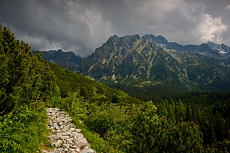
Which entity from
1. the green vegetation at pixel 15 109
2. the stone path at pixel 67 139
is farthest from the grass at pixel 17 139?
the stone path at pixel 67 139

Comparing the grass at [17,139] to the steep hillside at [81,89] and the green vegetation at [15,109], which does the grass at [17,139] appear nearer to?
the green vegetation at [15,109]

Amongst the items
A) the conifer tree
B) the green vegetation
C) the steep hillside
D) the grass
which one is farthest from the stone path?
the steep hillside

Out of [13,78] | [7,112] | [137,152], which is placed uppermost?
[13,78]

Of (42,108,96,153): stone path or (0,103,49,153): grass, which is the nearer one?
(0,103,49,153): grass

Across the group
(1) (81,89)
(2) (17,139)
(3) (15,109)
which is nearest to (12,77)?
(3) (15,109)

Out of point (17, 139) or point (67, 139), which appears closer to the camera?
point (17, 139)

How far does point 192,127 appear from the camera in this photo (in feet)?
49.9

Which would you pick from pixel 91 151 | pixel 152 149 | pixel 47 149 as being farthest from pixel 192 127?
pixel 47 149

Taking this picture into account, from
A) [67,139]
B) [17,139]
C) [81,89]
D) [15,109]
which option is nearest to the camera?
[17,139]

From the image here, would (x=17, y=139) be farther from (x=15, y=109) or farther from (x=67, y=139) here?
(x=15, y=109)

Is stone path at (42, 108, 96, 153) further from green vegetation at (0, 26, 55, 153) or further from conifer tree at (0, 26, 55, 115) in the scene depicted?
conifer tree at (0, 26, 55, 115)

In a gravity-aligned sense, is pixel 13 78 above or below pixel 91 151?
above

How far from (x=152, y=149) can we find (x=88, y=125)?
688 centimetres

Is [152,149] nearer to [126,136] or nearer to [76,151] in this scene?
[126,136]
